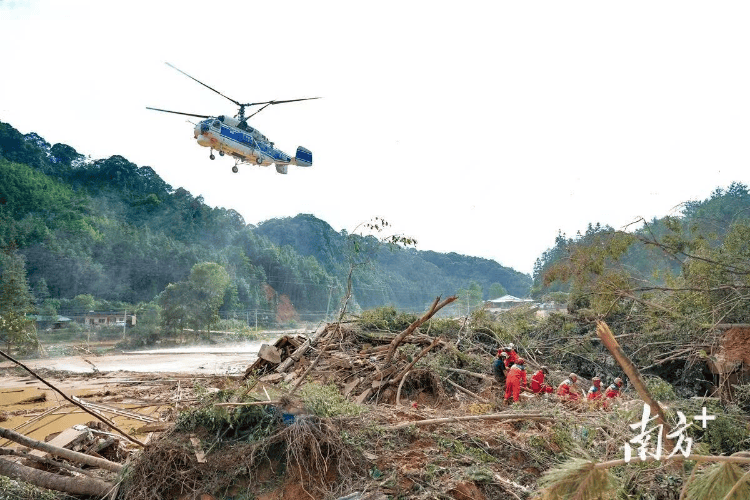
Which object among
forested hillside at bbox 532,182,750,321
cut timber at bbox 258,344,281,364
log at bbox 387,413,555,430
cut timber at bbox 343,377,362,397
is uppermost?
forested hillside at bbox 532,182,750,321

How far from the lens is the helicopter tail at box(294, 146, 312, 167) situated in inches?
889

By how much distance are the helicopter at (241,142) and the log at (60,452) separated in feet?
44.8

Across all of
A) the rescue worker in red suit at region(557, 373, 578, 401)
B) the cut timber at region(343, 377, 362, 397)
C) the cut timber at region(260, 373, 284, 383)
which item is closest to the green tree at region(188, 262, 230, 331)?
the cut timber at region(260, 373, 284, 383)

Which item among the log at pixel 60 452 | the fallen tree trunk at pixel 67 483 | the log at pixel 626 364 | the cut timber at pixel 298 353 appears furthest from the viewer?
the cut timber at pixel 298 353

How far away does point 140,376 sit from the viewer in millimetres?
16078

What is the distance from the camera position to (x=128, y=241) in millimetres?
43688

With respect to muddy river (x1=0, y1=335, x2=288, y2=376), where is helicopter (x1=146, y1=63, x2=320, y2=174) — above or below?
above

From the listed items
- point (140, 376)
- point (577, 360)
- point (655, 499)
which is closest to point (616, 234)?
point (577, 360)

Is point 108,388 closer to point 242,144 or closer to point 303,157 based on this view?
point 242,144

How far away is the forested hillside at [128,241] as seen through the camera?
38.3m

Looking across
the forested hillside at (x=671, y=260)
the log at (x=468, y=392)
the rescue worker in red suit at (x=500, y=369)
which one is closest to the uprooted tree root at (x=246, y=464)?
the log at (x=468, y=392)

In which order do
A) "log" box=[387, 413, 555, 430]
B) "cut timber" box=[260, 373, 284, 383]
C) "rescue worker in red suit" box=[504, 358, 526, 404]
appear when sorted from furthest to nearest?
"cut timber" box=[260, 373, 284, 383] < "rescue worker in red suit" box=[504, 358, 526, 404] < "log" box=[387, 413, 555, 430]

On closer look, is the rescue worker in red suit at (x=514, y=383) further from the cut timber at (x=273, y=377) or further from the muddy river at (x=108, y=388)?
the muddy river at (x=108, y=388)

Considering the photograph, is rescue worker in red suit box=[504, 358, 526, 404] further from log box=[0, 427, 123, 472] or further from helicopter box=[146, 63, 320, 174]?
helicopter box=[146, 63, 320, 174]
